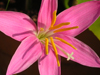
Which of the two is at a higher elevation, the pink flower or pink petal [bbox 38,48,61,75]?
the pink flower

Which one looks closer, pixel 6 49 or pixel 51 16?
pixel 51 16

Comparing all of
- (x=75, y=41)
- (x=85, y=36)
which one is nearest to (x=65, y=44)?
(x=75, y=41)

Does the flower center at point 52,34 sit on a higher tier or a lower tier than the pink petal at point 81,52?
higher

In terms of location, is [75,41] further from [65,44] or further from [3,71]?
[3,71]

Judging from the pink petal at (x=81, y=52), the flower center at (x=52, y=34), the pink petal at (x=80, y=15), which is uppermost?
the pink petal at (x=80, y=15)
